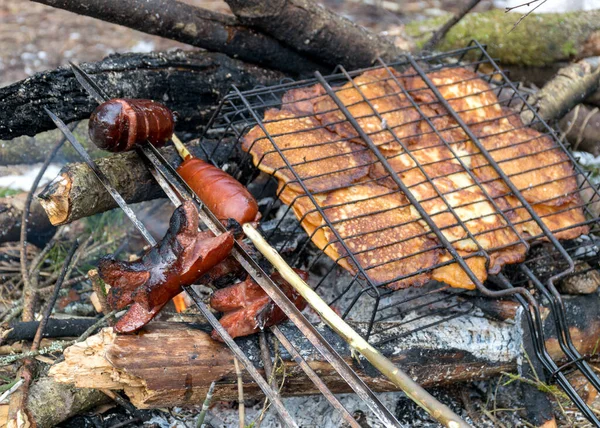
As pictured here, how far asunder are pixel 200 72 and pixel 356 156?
1.42 metres

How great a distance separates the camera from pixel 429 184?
3406 mm

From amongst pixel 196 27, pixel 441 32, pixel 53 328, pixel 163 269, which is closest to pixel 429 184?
pixel 163 269

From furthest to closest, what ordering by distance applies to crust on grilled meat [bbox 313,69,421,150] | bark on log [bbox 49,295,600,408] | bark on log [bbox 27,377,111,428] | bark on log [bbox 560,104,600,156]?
bark on log [bbox 560,104,600,156]
crust on grilled meat [bbox 313,69,421,150]
bark on log [bbox 27,377,111,428]
bark on log [bbox 49,295,600,408]

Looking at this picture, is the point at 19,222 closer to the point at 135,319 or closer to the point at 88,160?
the point at 88,160

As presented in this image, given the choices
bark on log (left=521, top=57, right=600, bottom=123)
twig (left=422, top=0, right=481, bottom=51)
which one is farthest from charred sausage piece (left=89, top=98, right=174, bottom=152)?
twig (left=422, top=0, right=481, bottom=51)

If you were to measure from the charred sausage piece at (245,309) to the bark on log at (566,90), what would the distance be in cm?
284

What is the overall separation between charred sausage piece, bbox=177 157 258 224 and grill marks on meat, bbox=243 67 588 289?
0.25 m

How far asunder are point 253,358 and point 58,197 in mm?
1303

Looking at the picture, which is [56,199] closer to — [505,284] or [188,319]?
[188,319]

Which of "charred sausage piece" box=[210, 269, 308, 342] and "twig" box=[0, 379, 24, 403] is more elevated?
"charred sausage piece" box=[210, 269, 308, 342]

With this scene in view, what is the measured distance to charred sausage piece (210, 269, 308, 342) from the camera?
279 centimetres

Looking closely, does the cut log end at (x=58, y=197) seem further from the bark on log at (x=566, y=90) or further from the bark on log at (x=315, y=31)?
the bark on log at (x=566, y=90)

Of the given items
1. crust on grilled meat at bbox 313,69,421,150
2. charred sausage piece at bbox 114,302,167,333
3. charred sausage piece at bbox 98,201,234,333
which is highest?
crust on grilled meat at bbox 313,69,421,150

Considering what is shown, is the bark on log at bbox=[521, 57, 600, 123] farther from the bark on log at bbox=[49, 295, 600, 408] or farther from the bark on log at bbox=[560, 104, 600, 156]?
the bark on log at bbox=[49, 295, 600, 408]
